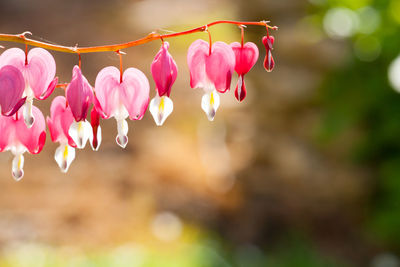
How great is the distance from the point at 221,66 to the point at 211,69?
18 mm

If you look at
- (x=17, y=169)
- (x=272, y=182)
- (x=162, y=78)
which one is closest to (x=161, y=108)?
(x=162, y=78)

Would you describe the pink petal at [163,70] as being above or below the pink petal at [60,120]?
above

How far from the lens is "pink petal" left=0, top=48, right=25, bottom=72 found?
2.88 ft

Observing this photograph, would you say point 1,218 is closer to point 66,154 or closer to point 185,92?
point 185,92

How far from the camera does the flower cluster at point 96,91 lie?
849 mm

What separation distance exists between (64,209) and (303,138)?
2142 millimetres

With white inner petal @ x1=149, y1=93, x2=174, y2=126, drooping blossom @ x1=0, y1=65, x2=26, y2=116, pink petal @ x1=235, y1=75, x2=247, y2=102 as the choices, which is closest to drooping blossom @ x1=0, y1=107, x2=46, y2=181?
drooping blossom @ x1=0, y1=65, x2=26, y2=116

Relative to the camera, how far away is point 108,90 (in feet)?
3.00

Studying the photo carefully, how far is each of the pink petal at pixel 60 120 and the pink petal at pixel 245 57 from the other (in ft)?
1.04

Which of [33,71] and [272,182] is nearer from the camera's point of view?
[33,71]

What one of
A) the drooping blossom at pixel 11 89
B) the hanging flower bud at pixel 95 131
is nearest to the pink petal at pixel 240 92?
the hanging flower bud at pixel 95 131

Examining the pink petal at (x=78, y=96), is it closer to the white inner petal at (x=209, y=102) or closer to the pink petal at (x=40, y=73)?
the pink petal at (x=40, y=73)

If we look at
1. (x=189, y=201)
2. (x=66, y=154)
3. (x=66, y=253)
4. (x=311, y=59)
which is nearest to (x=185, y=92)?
(x=189, y=201)

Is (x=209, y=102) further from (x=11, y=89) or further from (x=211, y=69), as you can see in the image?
(x=11, y=89)
